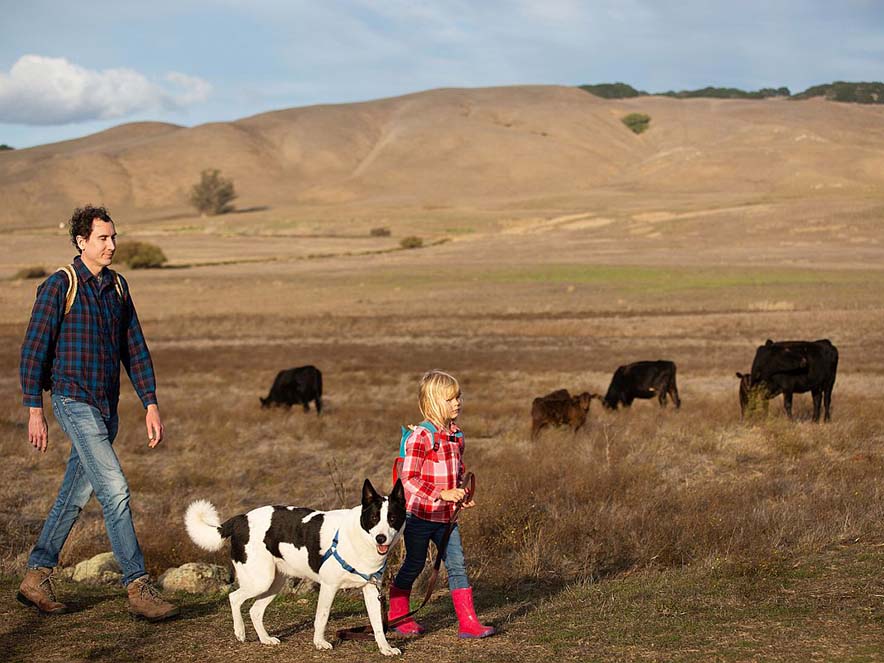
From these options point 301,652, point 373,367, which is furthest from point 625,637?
point 373,367

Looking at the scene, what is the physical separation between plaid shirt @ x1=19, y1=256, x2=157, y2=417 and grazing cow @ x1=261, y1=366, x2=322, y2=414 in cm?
1265

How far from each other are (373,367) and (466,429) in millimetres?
9938

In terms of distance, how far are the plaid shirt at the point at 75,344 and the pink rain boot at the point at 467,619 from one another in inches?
102

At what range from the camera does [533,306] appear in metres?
41.9

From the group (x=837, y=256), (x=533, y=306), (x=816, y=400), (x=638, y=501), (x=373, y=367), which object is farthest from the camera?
(x=837, y=256)

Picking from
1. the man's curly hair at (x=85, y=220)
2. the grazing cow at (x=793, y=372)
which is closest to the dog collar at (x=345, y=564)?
the man's curly hair at (x=85, y=220)

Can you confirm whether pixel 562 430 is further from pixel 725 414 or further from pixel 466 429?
pixel 725 414

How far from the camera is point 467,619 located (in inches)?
240

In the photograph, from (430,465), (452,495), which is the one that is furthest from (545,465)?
(452,495)

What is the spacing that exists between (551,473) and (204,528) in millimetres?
6112

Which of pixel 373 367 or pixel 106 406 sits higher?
pixel 106 406

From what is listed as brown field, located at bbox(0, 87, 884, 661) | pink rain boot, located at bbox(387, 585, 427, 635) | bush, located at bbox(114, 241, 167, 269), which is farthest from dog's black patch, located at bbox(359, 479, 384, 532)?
bush, located at bbox(114, 241, 167, 269)

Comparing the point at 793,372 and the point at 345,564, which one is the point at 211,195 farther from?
the point at 345,564

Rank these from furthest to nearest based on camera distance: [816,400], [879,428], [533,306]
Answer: [533,306] → [816,400] → [879,428]
